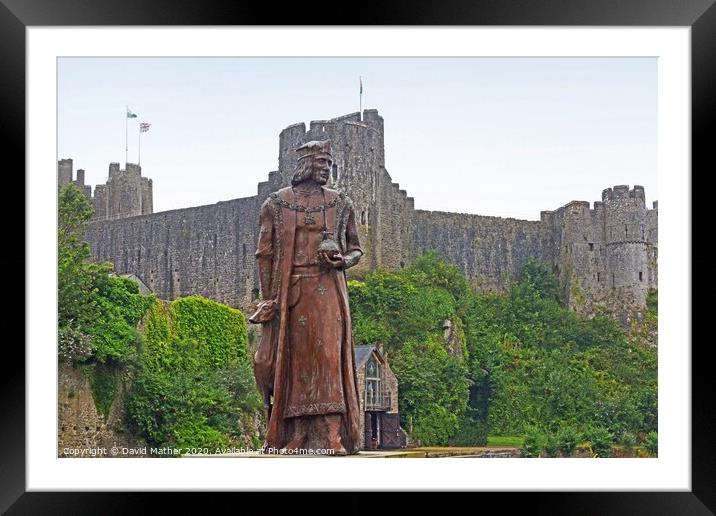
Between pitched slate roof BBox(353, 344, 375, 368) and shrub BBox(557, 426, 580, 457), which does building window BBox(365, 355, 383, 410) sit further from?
shrub BBox(557, 426, 580, 457)

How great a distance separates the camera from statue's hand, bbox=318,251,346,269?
1318 centimetres

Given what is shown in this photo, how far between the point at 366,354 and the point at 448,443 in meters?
5.42

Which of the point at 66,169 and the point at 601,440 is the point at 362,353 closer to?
the point at 601,440

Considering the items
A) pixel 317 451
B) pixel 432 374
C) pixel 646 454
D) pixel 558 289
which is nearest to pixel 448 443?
pixel 432 374

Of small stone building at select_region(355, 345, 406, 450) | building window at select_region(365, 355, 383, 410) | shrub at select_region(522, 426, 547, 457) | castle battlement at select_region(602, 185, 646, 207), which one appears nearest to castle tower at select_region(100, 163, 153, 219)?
castle battlement at select_region(602, 185, 646, 207)

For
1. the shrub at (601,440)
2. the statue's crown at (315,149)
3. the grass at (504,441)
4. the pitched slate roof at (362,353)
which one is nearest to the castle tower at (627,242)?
the grass at (504,441)

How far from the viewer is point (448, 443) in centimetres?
3953

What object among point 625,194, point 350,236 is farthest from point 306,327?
point 625,194

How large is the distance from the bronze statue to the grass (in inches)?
1002

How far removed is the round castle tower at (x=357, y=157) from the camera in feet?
168

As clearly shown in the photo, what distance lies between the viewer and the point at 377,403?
36250 mm

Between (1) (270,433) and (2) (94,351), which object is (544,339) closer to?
(2) (94,351)

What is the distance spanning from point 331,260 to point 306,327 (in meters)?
0.59

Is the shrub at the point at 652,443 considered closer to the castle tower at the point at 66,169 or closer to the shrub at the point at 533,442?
the shrub at the point at 533,442
